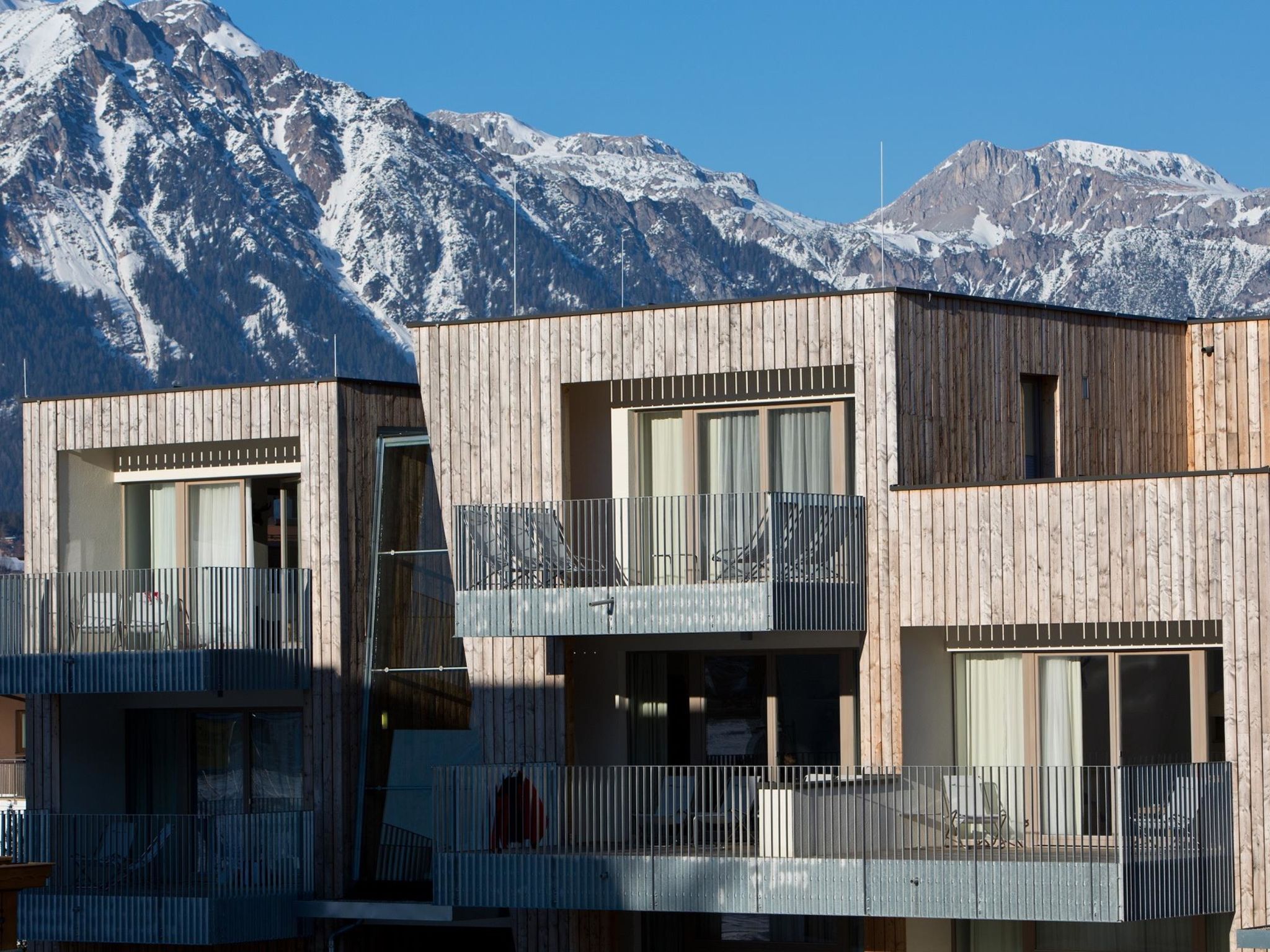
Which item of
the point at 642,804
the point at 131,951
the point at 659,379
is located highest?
the point at 659,379

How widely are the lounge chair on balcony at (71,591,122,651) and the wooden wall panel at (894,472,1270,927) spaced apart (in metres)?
11.0

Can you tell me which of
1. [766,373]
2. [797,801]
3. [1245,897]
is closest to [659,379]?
[766,373]

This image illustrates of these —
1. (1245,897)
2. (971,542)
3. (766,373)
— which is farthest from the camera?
(766,373)

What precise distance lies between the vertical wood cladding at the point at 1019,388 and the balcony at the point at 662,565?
142cm

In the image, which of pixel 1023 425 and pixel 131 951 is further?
pixel 131 951

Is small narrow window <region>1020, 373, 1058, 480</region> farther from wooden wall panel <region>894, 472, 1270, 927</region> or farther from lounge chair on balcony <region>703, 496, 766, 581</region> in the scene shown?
lounge chair on balcony <region>703, 496, 766, 581</region>

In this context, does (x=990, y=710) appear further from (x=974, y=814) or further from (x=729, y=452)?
(x=729, y=452)

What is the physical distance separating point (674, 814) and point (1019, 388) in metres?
6.68

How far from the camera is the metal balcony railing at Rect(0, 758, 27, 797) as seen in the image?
192ft

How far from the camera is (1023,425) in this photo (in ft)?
93.5

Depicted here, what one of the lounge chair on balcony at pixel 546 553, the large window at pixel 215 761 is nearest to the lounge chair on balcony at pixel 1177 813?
the lounge chair on balcony at pixel 546 553

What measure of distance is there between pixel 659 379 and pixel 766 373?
140cm

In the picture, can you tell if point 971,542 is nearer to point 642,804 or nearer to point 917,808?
point 917,808

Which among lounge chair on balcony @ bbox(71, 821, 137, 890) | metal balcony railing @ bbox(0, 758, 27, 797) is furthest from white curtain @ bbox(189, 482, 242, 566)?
metal balcony railing @ bbox(0, 758, 27, 797)
